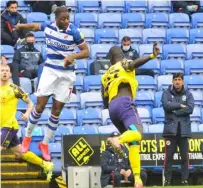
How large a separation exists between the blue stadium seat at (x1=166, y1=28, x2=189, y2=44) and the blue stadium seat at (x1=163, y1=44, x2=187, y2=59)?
0.44 metres

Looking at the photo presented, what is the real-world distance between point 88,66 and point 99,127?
1.93 m

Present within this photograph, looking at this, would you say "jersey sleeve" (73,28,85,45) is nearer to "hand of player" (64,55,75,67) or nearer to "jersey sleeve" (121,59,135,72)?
"hand of player" (64,55,75,67)

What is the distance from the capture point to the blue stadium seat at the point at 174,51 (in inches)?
813

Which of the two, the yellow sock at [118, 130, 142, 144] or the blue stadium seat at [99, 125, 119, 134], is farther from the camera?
the blue stadium seat at [99, 125, 119, 134]

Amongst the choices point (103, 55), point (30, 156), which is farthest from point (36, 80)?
point (30, 156)

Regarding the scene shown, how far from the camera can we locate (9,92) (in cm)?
1434

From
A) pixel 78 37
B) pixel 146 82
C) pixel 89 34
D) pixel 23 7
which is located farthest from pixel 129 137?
pixel 23 7

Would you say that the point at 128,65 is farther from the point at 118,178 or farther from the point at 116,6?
the point at 116,6

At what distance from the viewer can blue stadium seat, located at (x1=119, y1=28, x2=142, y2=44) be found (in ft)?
68.8

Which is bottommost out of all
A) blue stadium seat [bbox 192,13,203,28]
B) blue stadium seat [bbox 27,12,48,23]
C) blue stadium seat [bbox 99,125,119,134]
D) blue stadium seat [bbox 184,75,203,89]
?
blue stadium seat [bbox 99,125,119,134]

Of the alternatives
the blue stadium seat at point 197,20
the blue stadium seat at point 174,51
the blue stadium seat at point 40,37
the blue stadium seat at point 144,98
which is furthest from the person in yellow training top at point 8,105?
the blue stadium seat at point 197,20

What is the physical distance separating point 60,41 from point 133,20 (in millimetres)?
7121

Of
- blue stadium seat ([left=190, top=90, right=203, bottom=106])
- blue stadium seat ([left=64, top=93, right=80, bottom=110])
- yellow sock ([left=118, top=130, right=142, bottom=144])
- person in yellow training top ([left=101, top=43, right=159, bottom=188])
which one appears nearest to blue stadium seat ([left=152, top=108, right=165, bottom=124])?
blue stadium seat ([left=190, top=90, right=203, bottom=106])

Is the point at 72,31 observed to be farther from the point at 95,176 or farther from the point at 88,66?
the point at 88,66
